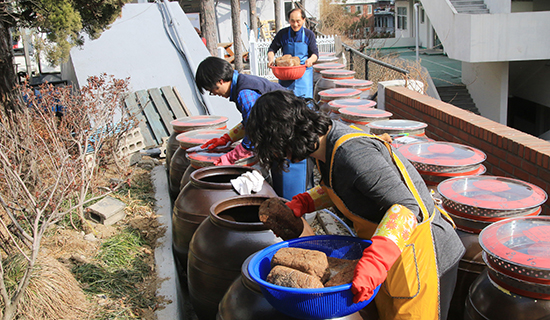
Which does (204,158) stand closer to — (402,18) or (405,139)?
(405,139)

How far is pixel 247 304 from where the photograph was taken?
197 centimetres

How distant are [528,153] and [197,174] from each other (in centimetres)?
280

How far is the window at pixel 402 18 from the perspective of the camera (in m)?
41.9

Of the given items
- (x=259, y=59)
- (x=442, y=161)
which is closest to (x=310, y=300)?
(x=442, y=161)

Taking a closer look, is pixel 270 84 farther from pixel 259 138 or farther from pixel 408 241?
pixel 408 241

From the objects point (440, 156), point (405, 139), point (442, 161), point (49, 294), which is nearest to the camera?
point (49, 294)

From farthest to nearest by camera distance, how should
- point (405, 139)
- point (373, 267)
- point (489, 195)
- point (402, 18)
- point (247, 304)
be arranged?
point (402, 18) → point (405, 139) → point (489, 195) → point (247, 304) → point (373, 267)

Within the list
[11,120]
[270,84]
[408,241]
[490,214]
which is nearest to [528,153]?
[490,214]

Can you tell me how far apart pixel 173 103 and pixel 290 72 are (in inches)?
153

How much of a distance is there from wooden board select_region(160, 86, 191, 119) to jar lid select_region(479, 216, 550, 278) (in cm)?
729

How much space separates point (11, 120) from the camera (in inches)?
190

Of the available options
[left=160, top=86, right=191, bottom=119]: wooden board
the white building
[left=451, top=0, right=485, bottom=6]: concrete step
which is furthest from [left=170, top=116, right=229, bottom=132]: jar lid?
[left=451, top=0, right=485, bottom=6]: concrete step

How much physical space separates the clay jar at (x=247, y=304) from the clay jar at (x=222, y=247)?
380 mm

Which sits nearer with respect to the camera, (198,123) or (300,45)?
(198,123)
